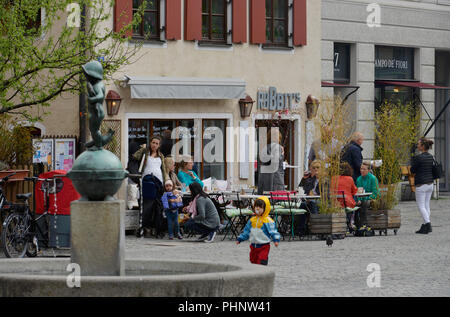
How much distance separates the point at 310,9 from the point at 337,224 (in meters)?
9.94

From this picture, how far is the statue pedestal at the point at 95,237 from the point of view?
9344 millimetres

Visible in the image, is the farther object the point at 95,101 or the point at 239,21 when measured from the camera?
the point at 239,21

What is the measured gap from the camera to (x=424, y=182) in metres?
20.9

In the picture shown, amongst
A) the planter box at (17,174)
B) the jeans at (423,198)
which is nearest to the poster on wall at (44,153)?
the planter box at (17,174)

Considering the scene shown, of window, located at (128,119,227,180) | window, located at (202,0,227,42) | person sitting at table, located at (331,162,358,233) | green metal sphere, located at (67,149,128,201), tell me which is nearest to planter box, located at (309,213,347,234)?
person sitting at table, located at (331,162,358,233)

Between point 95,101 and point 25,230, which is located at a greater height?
point 95,101

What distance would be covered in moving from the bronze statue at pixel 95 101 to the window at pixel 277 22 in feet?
59.2

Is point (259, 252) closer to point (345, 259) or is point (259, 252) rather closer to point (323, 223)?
point (345, 259)

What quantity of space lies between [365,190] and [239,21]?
745cm

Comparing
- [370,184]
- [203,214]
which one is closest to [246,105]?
[370,184]

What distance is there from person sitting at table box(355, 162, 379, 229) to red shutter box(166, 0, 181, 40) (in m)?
6.75

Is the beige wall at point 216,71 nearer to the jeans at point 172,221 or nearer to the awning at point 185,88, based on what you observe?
the awning at point 185,88

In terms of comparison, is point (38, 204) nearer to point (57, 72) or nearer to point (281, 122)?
point (57, 72)

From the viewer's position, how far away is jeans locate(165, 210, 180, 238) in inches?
790
